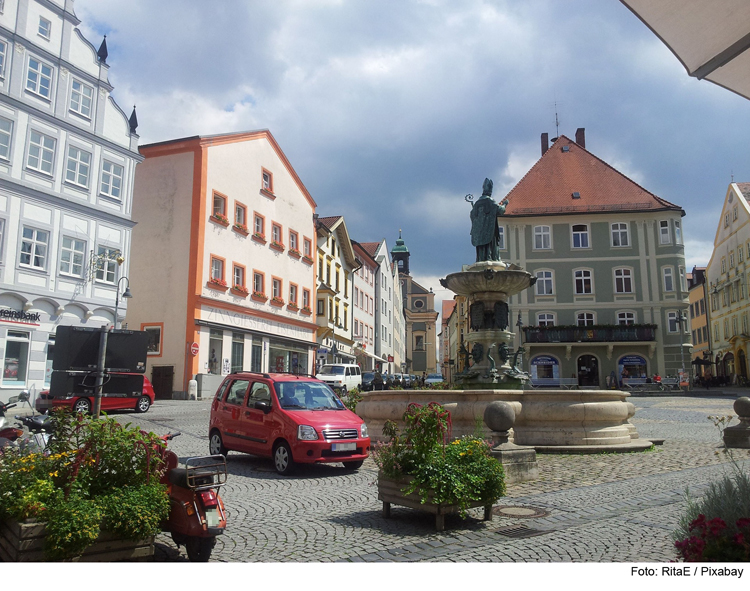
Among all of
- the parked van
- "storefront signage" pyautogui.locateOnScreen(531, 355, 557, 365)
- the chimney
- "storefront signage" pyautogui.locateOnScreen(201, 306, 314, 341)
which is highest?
the chimney

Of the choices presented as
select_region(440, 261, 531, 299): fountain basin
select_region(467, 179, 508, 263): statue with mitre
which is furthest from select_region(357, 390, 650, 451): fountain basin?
select_region(467, 179, 508, 263): statue with mitre

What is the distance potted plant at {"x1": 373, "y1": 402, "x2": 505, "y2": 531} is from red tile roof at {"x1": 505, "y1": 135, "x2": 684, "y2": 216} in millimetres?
42833

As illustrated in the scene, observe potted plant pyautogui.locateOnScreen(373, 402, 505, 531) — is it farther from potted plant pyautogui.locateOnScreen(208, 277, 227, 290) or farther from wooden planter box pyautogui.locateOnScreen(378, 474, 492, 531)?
potted plant pyautogui.locateOnScreen(208, 277, 227, 290)

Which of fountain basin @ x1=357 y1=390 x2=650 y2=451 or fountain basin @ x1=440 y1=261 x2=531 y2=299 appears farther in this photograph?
fountain basin @ x1=440 y1=261 x2=531 y2=299

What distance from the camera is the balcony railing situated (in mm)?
44594

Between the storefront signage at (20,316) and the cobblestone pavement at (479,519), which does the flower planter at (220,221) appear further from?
the cobblestone pavement at (479,519)

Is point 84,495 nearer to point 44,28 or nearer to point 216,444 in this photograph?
point 216,444

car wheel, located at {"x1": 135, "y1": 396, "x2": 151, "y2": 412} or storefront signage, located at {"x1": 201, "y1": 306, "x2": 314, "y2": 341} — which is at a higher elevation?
storefront signage, located at {"x1": 201, "y1": 306, "x2": 314, "y2": 341}

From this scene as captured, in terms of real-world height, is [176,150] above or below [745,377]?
above

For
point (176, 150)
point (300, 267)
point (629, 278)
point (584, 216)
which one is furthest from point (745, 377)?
point (176, 150)

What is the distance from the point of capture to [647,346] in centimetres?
4497

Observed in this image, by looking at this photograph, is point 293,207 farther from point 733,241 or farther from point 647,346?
point 733,241

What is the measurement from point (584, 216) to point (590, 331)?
8.87 meters

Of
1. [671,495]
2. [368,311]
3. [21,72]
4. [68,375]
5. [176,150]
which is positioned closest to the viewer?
[671,495]
